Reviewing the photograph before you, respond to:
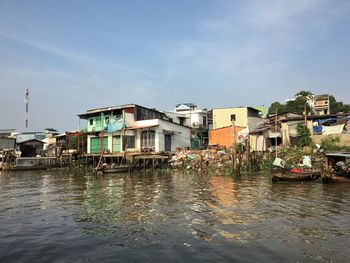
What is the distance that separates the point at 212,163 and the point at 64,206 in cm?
2040

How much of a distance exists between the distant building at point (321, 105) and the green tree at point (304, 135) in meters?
23.1

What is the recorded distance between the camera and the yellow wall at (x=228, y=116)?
146 ft

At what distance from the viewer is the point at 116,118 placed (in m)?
41.9

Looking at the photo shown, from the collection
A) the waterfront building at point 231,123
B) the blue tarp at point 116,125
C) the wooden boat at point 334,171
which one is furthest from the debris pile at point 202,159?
the wooden boat at point 334,171

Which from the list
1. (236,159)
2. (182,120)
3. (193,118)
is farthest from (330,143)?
(182,120)

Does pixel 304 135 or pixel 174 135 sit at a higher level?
pixel 174 135

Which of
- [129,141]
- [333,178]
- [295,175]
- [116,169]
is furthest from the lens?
[129,141]

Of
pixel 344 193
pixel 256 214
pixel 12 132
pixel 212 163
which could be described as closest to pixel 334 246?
pixel 256 214

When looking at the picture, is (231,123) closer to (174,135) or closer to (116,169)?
(174,135)

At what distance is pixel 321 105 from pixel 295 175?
36540 millimetres

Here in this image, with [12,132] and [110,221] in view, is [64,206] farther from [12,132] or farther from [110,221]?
[12,132]

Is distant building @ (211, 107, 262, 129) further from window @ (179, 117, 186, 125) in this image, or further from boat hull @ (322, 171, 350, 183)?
boat hull @ (322, 171, 350, 183)

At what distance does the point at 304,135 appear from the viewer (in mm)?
32094

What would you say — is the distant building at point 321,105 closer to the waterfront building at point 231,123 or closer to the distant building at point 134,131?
the waterfront building at point 231,123
